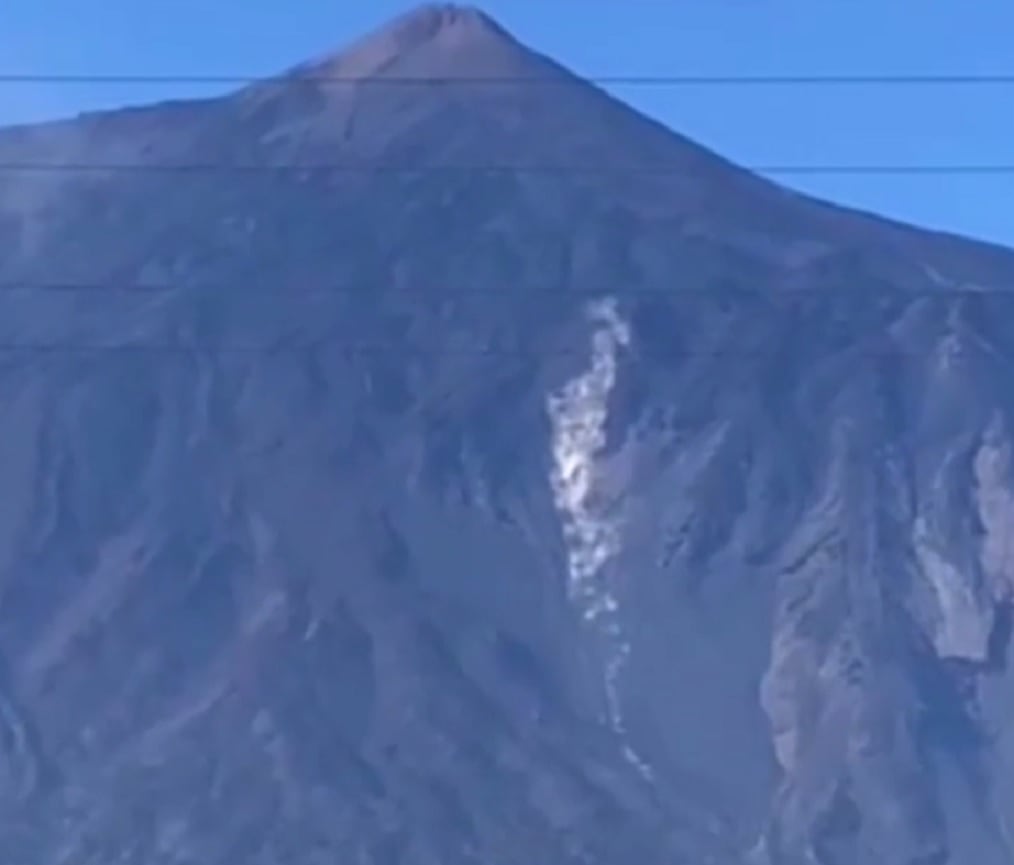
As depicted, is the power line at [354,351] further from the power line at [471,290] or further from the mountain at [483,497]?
the power line at [471,290]

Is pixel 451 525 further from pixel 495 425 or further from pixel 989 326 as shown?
pixel 989 326

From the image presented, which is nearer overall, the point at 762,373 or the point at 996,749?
the point at 996,749

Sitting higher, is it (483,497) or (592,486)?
(592,486)

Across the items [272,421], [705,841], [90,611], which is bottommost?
[705,841]

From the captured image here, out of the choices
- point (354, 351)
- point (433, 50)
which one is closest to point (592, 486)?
point (354, 351)

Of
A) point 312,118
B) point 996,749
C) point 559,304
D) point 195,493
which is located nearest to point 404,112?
point 312,118

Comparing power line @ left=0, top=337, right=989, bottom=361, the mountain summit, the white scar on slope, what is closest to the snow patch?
power line @ left=0, top=337, right=989, bottom=361

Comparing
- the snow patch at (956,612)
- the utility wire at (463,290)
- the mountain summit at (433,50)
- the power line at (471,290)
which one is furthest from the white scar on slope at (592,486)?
the mountain summit at (433,50)

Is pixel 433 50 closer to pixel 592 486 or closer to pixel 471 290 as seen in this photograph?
pixel 471 290
